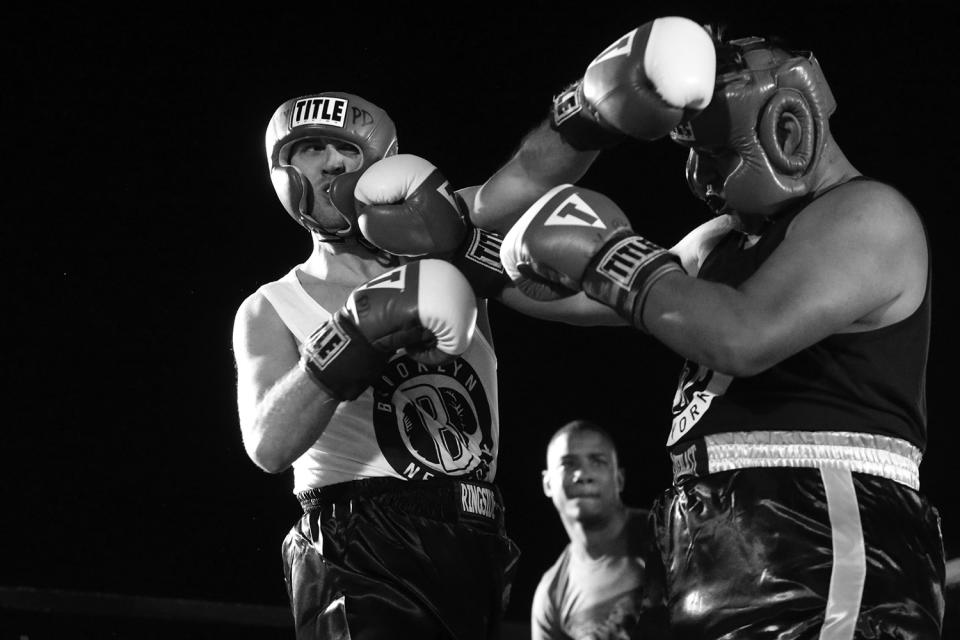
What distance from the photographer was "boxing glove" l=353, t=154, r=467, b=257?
1.99m

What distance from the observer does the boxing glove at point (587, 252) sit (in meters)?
1.54

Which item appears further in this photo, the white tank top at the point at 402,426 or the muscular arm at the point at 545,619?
the muscular arm at the point at 545,619

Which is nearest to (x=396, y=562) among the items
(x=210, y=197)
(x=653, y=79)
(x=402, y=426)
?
(x=402, y=426)

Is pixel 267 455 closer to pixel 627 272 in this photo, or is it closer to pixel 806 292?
pixel 627 272

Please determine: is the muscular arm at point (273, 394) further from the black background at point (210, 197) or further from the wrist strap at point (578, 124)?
the black background at point (210, 197)

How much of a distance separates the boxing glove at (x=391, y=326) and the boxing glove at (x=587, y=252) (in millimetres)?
184

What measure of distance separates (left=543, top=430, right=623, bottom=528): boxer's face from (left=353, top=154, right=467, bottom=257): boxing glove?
7.60ft

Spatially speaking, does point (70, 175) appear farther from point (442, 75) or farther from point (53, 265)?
point (442, 75)

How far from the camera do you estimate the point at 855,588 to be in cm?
148

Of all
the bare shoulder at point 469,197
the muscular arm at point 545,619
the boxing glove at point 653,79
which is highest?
the boxing glove at point 653,79

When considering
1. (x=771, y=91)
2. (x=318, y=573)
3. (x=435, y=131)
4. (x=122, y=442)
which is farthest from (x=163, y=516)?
(x=771, y=91)

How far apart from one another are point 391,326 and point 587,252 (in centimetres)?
39

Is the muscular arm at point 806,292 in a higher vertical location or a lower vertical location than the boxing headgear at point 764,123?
lower

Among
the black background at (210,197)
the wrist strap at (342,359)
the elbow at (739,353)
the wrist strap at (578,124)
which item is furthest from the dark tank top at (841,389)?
the black background at (210,197)
